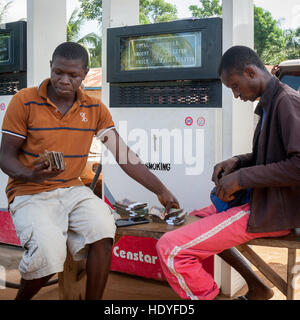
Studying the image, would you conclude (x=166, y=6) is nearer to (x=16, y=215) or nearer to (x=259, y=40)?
(x=259, y=40)

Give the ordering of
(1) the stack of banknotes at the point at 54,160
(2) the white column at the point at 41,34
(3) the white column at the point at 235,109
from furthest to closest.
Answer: (2) the white column at the point at 41,34
(3) the white column at the point at 235,109
(1) the stack of banknotes at the point at 54,160

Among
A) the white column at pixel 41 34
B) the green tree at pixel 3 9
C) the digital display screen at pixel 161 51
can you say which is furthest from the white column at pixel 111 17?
the green tree at pixel 3 9

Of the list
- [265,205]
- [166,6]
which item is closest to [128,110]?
[265,205]

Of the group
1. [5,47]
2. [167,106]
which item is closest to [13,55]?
[5,47]

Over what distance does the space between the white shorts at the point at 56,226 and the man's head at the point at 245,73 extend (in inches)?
43.4

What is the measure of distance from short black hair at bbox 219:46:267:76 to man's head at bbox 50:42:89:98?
89cm

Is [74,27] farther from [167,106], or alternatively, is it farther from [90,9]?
[167,106]

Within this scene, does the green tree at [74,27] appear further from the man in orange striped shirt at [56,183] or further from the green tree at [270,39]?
the man in orange striped shirt at [56,183]

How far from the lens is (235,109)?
141 inches

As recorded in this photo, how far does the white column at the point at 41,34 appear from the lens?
450 cm

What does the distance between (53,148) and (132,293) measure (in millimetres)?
1641

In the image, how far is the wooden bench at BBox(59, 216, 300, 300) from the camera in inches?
101

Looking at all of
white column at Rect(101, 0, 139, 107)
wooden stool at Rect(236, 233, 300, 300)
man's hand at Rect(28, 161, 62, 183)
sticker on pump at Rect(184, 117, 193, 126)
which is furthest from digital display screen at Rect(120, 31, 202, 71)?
man's hand at Rect(28, 161, 62, 183)
